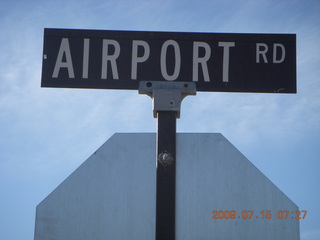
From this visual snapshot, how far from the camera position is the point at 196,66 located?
8.96 ft

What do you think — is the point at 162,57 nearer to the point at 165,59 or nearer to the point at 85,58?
the point at 165,59

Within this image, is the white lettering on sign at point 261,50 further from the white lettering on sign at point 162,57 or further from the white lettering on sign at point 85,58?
the white lettering on sign at point 85,58

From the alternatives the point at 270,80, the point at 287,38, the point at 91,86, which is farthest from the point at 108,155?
the point at 287,38

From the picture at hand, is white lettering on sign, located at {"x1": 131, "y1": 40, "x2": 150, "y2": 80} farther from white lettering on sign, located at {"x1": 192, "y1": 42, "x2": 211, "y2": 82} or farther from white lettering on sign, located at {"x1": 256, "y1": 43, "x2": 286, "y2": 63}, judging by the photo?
white lettering on sign, located at {"x1": 256, "y1": 43, "x2": 286, "y2": 63}

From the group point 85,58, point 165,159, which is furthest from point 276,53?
point 85,58

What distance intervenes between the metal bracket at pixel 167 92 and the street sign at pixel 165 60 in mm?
53

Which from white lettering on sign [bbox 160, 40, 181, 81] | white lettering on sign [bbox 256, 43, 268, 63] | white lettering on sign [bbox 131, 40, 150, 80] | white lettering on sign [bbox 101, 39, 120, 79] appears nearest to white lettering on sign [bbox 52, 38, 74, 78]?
white lettering on sign [bbox 101, 39, 120, 79]

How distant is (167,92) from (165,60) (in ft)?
0.78

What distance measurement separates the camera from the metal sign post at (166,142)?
2.32 meters

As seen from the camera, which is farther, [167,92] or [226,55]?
[226,55]

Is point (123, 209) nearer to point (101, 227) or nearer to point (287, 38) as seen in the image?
point (101, 227)

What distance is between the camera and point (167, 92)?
2617mm
